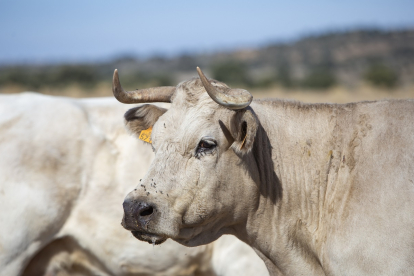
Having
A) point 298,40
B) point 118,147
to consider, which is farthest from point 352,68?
point 118,147

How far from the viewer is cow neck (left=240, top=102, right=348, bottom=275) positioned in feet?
11.4

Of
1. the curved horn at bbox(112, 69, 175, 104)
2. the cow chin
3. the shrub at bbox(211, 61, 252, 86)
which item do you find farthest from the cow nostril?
the shrub at bbox(211, 61, 252, 86)

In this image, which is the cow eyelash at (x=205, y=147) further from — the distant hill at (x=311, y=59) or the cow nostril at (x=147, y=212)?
the distant hill at (x=311, y=59)

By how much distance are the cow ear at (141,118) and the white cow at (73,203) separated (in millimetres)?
711

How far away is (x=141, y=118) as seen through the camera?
4082 mm

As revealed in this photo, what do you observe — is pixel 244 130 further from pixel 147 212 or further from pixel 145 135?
pixel 145 135

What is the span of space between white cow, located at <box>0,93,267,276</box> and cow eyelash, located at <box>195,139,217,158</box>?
1.54 meters

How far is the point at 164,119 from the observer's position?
11.4 ft

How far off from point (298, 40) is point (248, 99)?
100 m

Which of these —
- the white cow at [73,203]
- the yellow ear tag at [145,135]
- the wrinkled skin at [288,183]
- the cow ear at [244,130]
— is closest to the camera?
the wrinkled skin at [288,183]

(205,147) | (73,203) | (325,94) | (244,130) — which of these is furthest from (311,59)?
(205,147)

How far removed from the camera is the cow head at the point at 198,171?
3.14 m

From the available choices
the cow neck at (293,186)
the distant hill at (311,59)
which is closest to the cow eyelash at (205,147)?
the cow neck at (293,186)

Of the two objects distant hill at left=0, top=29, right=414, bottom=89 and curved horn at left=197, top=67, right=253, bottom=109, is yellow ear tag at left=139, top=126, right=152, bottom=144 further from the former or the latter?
distant hill at left=0, top=29, right=414, bottom=89
